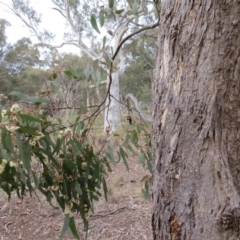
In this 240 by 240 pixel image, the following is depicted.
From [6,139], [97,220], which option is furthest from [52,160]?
[97,220]

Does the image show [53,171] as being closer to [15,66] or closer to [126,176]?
[126,176]

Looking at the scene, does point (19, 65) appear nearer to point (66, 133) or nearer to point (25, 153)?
point (66, 133)

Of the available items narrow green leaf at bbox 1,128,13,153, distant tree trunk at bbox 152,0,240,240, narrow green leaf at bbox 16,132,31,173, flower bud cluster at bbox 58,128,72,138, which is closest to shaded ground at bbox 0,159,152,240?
flower bud cluster at bbox 58,128,72,138

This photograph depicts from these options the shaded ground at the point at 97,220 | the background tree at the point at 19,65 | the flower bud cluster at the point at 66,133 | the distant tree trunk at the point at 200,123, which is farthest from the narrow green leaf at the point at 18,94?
the background tree at the point at 19,65

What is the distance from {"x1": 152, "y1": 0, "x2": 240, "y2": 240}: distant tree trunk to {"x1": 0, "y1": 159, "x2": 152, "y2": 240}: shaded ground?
1864 mm

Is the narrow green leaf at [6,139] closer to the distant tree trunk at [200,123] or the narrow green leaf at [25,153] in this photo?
the narrow green leaf at [25,153]

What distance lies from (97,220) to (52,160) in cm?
196

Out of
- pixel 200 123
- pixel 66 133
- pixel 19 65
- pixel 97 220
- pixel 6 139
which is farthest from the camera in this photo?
pixel 19 65

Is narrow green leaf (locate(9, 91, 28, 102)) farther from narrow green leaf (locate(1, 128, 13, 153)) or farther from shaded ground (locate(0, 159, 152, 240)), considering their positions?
shaded ground (locate(0, 159, 152, 240))

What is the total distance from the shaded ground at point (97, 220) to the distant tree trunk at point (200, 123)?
1864 millimetres

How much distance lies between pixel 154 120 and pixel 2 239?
248 centimetres

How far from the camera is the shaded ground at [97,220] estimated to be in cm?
280

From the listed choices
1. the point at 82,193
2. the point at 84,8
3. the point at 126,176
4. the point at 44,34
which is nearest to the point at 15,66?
the point at 44,34

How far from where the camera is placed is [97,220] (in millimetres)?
3043
